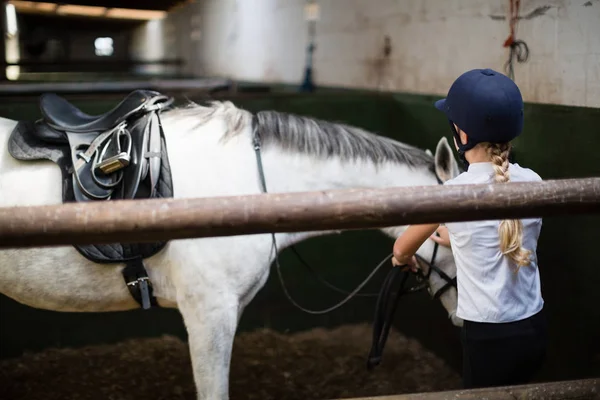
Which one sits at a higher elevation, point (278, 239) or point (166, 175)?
point (166, 175)

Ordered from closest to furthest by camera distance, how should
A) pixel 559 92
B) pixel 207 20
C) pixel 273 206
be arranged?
1. pixel 273 206
2. pixel 559 92
3. pixel 207 20

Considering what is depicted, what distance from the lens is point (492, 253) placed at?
1.47m

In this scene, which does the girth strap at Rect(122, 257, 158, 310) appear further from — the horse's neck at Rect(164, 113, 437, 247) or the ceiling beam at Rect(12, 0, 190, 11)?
the ceiling beam at Rect(12, 0, 190, 11)

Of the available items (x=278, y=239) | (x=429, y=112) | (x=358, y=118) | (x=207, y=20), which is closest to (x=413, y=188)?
(x=278, y=239)

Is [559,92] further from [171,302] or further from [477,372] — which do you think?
[171,302]

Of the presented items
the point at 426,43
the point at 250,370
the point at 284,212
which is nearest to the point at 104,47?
the point at 426,43

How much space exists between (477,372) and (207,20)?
897 cm

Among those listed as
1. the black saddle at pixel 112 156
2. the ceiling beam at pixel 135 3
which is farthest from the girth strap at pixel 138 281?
the ceiling beam at pixel 135 3

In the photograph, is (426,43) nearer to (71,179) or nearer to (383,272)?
(383,272)

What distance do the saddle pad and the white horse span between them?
4cm

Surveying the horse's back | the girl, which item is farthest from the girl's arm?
the horse's back

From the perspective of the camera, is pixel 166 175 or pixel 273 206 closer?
pixel 273 206

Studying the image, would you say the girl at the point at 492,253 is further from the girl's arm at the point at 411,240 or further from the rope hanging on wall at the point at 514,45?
the rope hanging on wall at the point at 514,45

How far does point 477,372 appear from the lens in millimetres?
1557
